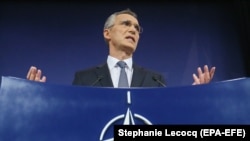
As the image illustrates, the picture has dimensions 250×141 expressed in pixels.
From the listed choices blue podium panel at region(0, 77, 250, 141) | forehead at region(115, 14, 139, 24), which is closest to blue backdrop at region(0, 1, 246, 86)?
forehead at region(115, 14, 139, 24)

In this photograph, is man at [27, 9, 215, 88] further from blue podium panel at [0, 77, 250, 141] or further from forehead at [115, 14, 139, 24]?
blue podium panel at [0, 77, 250, 141]

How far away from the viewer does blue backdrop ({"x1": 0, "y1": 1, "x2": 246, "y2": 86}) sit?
1.89m

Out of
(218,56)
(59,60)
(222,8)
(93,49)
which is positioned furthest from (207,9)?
(59,60)

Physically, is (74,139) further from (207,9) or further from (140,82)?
(207,9)

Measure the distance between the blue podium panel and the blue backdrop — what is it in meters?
1.01

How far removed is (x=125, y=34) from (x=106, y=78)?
208 mm

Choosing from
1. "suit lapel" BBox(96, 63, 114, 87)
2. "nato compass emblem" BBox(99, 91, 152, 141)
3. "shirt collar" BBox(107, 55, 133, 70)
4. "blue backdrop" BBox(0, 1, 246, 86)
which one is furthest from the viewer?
"blue backdrop" BBox(0, 1, 246, 86)

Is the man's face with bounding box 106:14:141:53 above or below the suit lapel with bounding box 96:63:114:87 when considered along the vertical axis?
above

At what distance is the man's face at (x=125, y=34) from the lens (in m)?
1.36

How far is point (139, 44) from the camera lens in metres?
1.94

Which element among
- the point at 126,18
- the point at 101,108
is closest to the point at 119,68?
the point at 126,18

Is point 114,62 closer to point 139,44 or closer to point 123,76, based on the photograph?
point 123,76

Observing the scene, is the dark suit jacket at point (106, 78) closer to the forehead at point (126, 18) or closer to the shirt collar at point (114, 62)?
the shirt collar at point (114, 62)

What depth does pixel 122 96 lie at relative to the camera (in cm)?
85
